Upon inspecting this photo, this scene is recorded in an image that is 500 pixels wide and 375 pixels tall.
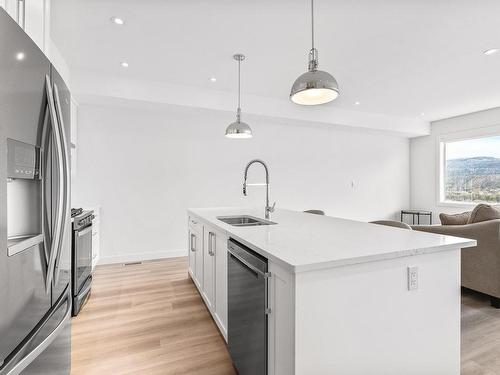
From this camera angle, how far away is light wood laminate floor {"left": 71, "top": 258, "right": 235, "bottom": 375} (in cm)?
181

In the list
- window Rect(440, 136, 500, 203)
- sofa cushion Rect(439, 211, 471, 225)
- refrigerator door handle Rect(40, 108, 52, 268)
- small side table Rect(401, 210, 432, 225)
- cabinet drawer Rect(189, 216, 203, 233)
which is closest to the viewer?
refrigerator door handle Rect(40, 108, 52, 268)

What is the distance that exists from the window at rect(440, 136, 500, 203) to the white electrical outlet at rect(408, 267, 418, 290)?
5713 millimetres

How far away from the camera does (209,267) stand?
7.86 feet

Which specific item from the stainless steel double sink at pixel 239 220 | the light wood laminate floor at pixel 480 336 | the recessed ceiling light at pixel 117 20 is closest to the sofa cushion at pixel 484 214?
the light wood laminate floor at pixel 480 336

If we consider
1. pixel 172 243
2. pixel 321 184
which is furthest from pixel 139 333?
pixel 321 184

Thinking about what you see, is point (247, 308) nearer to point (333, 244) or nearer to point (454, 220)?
point (333, 244)

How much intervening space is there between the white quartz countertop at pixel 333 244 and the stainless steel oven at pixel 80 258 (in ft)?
4.63

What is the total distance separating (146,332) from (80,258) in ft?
3.12

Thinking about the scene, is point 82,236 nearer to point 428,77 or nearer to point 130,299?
point 130,299

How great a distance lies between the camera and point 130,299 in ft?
9.36

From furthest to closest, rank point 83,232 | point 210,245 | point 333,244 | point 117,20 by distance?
point 83,232 < point 117,20 < point 210,245 < point 333,244

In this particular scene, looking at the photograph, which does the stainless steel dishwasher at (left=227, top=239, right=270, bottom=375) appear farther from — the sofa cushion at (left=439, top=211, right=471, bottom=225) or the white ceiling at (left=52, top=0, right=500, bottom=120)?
the sofa cushion at (left=439, top=211, right=471, bottom=225)

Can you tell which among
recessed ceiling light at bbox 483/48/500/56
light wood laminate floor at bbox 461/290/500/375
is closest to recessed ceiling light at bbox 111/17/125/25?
light wood laminate floor at bbox 461/290/500/375

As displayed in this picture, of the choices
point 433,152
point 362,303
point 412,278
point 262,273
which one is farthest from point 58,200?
point 433,152
